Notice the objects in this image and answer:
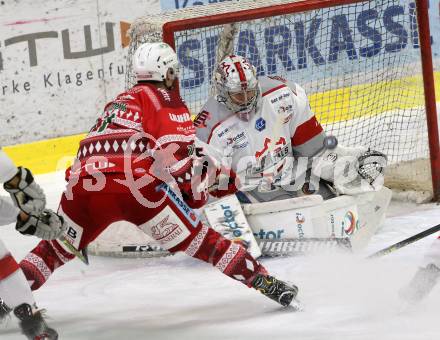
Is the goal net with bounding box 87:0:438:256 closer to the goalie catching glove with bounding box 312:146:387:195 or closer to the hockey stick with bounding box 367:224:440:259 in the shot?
the goalie catching glove with bounding box 312:146:387:195

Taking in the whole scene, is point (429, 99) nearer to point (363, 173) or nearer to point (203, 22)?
point (363, 173)

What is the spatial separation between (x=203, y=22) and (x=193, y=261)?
1202 millimetres

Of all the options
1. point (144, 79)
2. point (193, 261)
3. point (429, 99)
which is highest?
point (144, 79)

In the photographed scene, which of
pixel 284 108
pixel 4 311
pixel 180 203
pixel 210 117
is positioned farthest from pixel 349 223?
pixel 4 311

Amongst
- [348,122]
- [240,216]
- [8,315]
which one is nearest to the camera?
[8,315]

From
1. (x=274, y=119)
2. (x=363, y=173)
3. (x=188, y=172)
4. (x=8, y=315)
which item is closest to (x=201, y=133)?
(x=274, y=119)

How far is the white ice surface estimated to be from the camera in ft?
11.4

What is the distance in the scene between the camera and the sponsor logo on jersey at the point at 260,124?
5.05m

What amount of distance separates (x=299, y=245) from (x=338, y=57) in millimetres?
1980

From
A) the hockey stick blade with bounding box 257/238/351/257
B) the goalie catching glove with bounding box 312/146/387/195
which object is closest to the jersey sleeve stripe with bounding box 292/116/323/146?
the goalie catching glove with bounding box 312/146/387/195

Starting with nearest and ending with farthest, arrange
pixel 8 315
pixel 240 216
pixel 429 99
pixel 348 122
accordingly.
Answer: pixel 8 315 < pixel 240 216 < pixel 429 99 < pixel 348 122

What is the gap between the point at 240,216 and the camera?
488 centimetres

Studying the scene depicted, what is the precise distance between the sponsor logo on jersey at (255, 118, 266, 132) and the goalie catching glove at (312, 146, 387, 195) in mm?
330

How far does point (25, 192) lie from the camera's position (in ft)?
10.7
